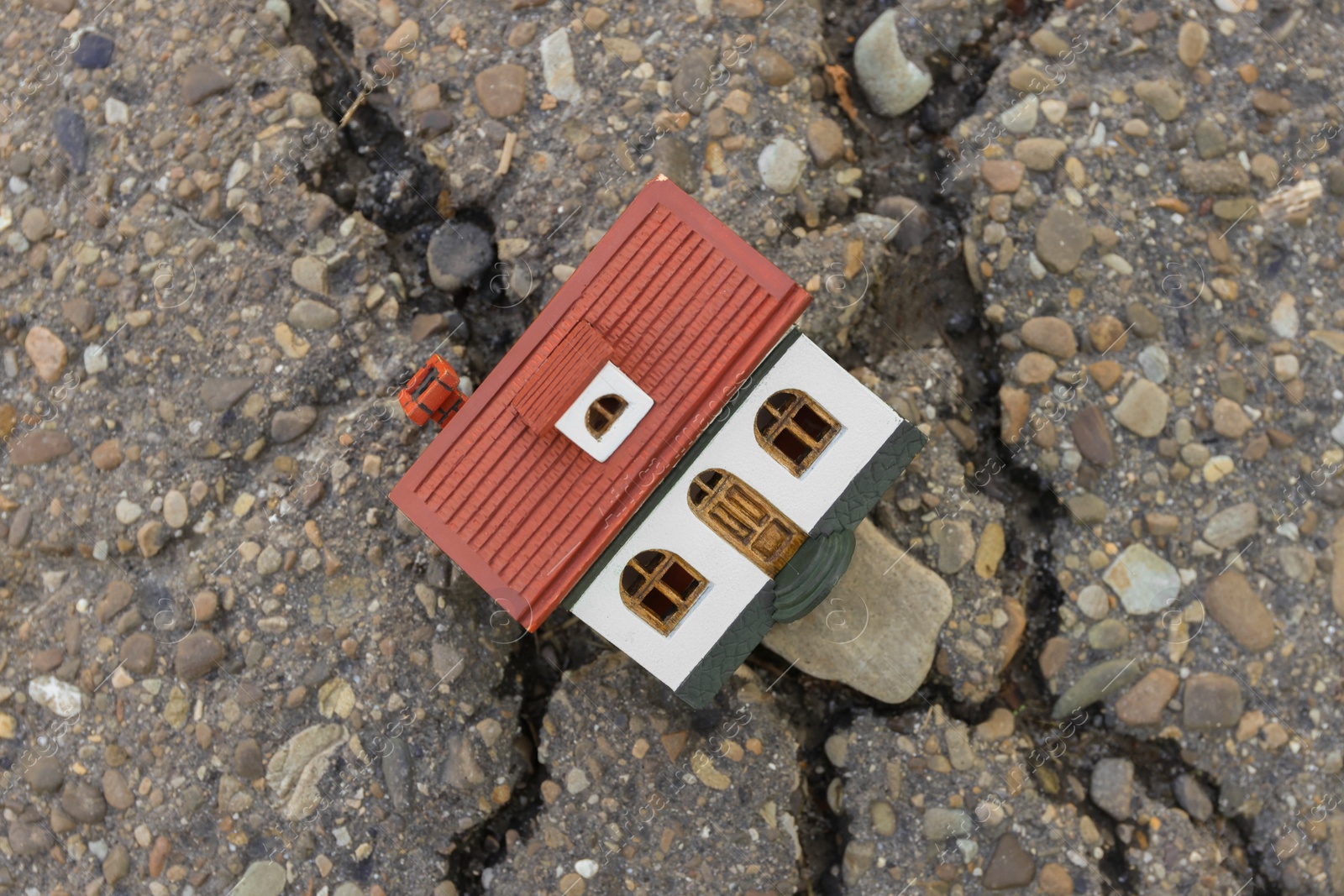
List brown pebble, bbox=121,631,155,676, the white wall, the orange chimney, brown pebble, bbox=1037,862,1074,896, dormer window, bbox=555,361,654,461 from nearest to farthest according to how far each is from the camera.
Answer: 1. dormer window, bbox=555,361,654,461
2. the white wall
3. the orange chimney
4. brown pebble, bbox=1037,862,1074,896
5. brown pebble, bbox=121,631,155,676

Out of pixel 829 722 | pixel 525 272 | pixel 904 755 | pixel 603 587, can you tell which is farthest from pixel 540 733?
pixel 525 272

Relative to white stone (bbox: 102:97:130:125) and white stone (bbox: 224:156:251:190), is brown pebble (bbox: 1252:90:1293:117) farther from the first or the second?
white stone (bbox: 102:97:130:125)

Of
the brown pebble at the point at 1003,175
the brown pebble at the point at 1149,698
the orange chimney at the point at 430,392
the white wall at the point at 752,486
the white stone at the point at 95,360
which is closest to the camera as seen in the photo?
the white wall at the point at 752,486

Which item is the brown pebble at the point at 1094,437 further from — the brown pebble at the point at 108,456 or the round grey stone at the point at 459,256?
the brown pebble at the point at 108,456

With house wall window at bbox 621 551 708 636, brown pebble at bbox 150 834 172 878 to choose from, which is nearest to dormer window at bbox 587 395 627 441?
house wall window at bbox 621 551 708 636

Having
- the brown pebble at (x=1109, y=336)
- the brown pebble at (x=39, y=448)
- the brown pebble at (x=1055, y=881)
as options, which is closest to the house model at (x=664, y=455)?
the brown pebble at (x=1109, y=336)
